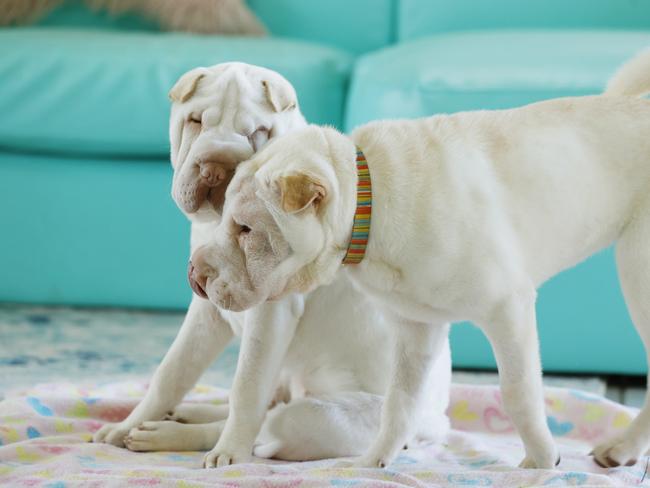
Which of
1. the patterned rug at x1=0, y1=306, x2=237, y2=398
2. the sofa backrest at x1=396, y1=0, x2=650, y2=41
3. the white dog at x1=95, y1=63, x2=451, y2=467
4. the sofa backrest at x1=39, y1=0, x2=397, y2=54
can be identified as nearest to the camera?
the white dog at x1=95, y1=63, x2=451, y2=467

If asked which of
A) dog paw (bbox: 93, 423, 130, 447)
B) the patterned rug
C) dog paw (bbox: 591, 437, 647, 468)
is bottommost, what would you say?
the patterned rug

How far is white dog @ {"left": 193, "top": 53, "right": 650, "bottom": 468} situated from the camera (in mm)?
1429

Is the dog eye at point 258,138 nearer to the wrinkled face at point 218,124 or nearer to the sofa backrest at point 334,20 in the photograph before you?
the wrinkled face at point 218,124

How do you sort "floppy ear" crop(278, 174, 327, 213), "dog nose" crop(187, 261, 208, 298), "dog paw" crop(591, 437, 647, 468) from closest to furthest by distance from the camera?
1. "floppy ear" crop(278, 174, 327, 213)
2. "dog nose" crop(187, 261, 208, 298)
3. "dog paw" crop(591, 437, 647, 468)

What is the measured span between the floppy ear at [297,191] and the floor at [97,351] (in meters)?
1.19

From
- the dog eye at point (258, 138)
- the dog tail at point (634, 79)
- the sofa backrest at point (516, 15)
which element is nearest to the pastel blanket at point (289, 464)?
the dog eye at point (258, 138)

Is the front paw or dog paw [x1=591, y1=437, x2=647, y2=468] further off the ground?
dog paw [x1=591, y1=437, x2=647, y2=468]

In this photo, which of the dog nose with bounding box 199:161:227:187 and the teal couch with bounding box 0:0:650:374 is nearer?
the dog nose with bounding box 199:161:227:187

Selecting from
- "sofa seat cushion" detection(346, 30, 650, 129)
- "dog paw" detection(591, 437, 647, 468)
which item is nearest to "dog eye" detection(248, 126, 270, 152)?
"dog paw" detection(591, 437, 647, 468)

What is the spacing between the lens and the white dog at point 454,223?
143 centimetres

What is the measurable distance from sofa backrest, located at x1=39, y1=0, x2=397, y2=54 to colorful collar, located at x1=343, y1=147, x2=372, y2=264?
1.96 metres

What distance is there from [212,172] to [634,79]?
0.68m

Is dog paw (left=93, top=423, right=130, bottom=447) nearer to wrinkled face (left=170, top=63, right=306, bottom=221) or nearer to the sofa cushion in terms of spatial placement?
wrinkled face (left=170, top=63, right=306, bottom=221)

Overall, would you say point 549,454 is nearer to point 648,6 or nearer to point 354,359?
point 354,359
